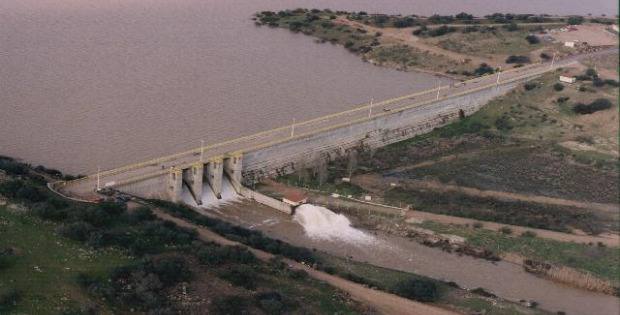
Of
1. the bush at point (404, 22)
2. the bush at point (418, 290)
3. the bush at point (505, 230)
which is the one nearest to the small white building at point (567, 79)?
the bush at point (404, 22)

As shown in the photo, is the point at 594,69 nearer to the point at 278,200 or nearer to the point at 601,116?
the point at 601,116

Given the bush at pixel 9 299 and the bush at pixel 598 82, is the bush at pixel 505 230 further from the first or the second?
the bush at pixel 598 82

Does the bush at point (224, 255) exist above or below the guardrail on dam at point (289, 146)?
below

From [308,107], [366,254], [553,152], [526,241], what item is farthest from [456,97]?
[366,254]

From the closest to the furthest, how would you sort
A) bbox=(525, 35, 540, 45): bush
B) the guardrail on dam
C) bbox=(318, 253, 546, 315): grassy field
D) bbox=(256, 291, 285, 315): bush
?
bbox=(256, 291, 285, 315): bush < bbox=(318, 253, 546, 315): grassy field < the guardrail on dam < bbox=(525, 35, 540, 45): bush

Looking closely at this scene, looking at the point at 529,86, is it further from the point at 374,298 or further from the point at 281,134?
the point at 374,298

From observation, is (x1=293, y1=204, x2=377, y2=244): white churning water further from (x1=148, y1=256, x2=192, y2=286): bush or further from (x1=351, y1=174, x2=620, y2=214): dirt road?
(x1=148, y1=256, x2=192, y2=286): bush

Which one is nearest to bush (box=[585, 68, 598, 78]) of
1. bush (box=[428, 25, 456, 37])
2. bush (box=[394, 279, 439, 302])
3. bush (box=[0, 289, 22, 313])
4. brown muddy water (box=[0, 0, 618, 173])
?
brown muddy water (box=[0, 0, 618, 173])

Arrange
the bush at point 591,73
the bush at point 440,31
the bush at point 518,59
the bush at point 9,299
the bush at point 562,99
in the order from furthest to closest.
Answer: the bush at point 440,31 < the bush at point 518,59 < the bush at point 591,73 < the bush at point 562,99 < the bush at point 9,299
